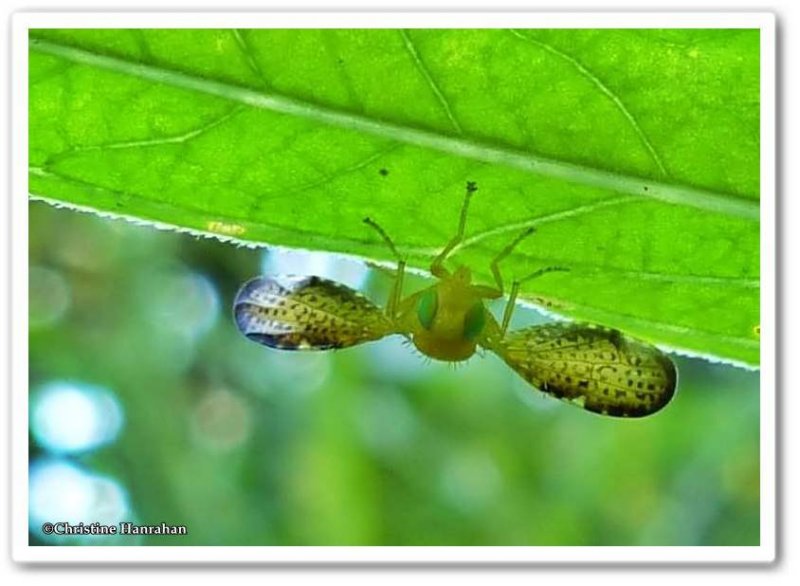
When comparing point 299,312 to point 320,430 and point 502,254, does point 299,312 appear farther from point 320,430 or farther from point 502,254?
point 320,430

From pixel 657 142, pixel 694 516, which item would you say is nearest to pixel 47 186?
pixel 657 142

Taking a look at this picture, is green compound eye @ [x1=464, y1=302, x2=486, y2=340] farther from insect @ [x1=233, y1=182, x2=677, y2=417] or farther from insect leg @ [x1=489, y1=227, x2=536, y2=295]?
insect leg @ [x1=489, y1=227, x2=536, y2=295]

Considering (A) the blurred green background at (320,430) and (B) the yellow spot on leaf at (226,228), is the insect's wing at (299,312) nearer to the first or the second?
(B) the yellow spot on leaf at (226,228)

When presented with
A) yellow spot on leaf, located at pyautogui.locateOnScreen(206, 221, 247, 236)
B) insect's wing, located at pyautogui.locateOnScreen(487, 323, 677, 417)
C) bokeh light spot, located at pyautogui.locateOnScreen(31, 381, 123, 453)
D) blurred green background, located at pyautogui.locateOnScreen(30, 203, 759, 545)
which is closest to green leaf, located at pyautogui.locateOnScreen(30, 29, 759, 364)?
yellow spot on leaf, located at pyautogui.locateOnScreen(206, 221, 247, 236)

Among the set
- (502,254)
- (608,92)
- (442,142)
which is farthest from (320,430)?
(608,92)
